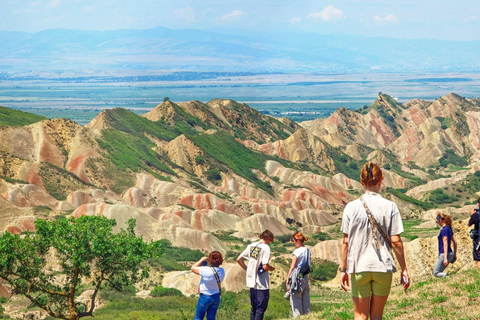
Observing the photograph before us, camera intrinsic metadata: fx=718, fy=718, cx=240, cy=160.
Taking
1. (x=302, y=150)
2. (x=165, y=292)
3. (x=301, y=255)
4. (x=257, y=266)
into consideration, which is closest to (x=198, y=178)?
(x=302, y=150)

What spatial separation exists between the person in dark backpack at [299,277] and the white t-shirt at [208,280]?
2212mm

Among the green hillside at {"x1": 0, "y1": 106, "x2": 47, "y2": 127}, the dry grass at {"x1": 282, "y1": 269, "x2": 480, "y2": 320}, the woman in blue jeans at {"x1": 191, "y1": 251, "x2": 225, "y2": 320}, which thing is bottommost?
the green hillside at {"x1": 0, "y1": 106, "x2": 47, "y2": 127}

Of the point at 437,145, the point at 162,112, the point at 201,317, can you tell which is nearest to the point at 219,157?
the point at 162,112

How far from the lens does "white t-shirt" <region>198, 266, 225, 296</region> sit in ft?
53.3

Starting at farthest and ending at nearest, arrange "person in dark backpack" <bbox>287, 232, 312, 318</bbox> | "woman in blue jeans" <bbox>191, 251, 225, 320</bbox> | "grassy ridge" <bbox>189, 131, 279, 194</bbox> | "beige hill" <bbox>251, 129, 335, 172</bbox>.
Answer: "beige hill" <bbox>251, 129, 335, 172</bbox>
"grassy ridge" <bbox>189, 131, 279, 194</bbox>
"person in dark backpack" <bbox>287, 232, 312, 318</bbox>
"woman in blue jeans" <bbox>191, 251, 225, 320</bbox>

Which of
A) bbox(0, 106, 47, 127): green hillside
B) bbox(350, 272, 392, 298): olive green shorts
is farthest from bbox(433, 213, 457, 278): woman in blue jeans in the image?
bbox(0, 106, 47, 127): green hillside

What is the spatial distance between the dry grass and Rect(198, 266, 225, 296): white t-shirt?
269 cm

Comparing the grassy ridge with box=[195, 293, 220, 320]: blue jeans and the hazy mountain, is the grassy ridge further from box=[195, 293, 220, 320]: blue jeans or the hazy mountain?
box=[195, 293, 220, 320]: blue jeans

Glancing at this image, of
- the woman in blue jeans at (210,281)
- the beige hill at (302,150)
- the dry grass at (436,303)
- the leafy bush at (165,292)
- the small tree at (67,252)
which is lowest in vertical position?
the beige hill at (302,150)

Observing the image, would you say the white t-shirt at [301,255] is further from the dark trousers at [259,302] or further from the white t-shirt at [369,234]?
the white t-shirt at [369,234]

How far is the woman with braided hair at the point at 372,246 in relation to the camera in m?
12.2

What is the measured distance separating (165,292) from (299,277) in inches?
1232

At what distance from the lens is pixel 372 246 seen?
1230cm

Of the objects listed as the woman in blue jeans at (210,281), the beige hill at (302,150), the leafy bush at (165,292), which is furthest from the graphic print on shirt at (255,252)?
the beige hill at (302,150)
